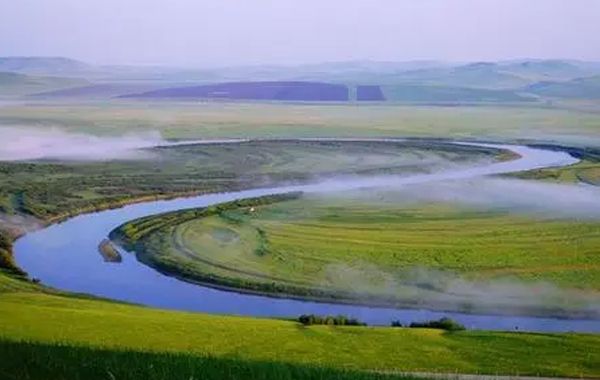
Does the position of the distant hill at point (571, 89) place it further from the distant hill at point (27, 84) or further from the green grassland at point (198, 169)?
the distant hill at point (27, 84)

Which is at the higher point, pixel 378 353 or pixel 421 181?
pixel 378 353

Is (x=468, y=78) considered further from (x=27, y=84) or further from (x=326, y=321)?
(x=326, y=321)

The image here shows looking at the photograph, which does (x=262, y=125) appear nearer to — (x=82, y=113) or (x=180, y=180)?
(x=82, y=113)

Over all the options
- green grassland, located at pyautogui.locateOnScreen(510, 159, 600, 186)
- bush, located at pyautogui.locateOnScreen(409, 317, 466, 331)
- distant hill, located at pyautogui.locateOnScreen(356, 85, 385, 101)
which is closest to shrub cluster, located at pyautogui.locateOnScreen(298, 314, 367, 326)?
bush, located at pyautogui.locateOnScreen(409, 317, 466, 331)

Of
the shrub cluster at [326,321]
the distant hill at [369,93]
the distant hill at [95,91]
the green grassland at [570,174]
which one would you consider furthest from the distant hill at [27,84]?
the shrub cluster at [326,321]

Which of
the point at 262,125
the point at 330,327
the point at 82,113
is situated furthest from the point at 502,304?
the point at 82,113

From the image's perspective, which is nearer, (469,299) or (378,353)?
(378,353)
